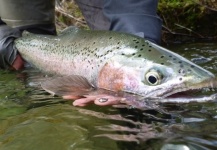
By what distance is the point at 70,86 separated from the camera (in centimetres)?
222

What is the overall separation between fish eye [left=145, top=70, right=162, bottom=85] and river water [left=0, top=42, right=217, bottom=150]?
14 cm

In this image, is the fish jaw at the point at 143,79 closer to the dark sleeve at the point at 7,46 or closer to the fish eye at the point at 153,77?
the fish eye at the point at 153,77

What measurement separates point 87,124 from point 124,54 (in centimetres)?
55

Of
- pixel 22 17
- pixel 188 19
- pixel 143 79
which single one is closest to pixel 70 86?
pixel 143 79

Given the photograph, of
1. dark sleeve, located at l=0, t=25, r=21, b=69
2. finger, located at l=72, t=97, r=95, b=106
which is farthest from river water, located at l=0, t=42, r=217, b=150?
dark sleeve, located at l=0, t=25, r=21, b=69

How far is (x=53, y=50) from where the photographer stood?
276cm

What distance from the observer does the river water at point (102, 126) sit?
1.50 metres

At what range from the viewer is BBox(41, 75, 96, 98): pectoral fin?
85.0 inches

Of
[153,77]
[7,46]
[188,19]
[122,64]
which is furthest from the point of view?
[188,19]

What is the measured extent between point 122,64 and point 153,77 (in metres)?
0.24

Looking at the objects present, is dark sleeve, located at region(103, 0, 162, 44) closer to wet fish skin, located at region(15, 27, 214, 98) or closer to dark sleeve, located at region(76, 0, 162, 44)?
dark sleeve, located at region(76, 0, 162, 44)

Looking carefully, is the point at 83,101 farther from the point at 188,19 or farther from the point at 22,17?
the point at 188,19

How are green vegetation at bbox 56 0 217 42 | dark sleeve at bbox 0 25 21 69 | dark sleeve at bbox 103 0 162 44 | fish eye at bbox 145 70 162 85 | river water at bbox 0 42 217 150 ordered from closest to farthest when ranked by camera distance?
river water at bbox 0 42 217 150 → fish eye at bbox 145 70 162 85 → dark sleeve at bbox 103 0 162 44 → dark sleeve at bbox 0 25 21 69 → green vegetation at bbox 56 0 217 42

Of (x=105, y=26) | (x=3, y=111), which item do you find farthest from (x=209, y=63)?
(x=3, y=111)
